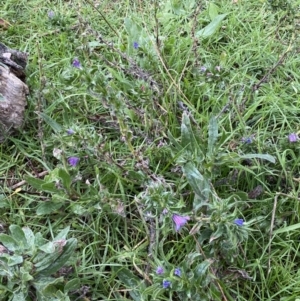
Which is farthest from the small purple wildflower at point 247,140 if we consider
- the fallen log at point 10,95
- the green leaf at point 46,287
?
the fallen log at point 10,95

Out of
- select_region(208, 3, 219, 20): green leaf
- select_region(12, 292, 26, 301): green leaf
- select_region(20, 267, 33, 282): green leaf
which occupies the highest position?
select_region(20, 267, 33, 282): green leaf

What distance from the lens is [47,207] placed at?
1.94 metres

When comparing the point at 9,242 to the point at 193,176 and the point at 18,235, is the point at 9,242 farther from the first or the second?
the point at 193,176

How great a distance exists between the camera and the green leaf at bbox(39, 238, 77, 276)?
5.54 ft

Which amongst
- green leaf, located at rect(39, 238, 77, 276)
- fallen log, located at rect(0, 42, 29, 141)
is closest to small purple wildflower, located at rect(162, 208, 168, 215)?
green leaf, located at rect(39, 238, 77, 276)

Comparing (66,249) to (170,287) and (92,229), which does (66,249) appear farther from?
(170,287)

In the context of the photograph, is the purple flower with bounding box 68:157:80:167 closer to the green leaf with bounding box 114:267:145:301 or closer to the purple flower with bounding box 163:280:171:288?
the green leaf with bounding box 114:267:145:301

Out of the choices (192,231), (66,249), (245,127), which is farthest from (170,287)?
(245,127)

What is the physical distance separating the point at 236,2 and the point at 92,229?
149 centimetres

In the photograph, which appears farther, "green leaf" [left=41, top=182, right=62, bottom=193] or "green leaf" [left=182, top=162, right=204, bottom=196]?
"green leaf" [left=41, top=182, right=62, bottom=193]

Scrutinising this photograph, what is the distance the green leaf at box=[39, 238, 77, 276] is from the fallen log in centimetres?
68

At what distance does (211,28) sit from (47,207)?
122cm

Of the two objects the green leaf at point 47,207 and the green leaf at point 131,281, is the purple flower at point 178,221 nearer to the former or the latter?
the green leaf at point 131,281

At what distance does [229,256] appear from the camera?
5.57 feet
